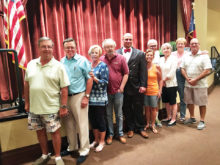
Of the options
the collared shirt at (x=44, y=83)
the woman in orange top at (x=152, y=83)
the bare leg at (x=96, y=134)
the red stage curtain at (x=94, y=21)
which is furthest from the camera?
the red stage curtain at (x=94, y=21)

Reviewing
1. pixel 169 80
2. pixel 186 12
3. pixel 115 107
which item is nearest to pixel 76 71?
pixel 115 107

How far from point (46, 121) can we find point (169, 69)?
186cm

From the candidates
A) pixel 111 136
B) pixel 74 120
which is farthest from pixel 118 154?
pixel 74 120

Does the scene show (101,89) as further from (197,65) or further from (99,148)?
(197,65)

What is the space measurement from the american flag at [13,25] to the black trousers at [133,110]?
1407 millimetres

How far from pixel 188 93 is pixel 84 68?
1.76 metres

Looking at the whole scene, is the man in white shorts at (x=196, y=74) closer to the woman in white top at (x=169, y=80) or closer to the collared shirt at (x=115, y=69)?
the woman in white top at (x=169, y=80)

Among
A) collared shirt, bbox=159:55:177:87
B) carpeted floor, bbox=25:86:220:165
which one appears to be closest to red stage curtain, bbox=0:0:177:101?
collared shirt, bbox=159:55:177:87

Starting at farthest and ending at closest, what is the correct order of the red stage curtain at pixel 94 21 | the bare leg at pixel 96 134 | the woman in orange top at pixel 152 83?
the red stage curtain at pixel 94 21 → the woman in orange top at pixel 152 83 → the bare leg at pixel 96 134

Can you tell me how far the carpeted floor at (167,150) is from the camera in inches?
71.0

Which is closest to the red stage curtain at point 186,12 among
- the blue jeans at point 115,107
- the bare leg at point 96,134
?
the blue jeans at point 115,107

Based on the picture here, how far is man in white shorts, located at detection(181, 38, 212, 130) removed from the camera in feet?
7.68

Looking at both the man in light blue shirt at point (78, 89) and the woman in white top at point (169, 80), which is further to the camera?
the woman in white top at point (169, 80)

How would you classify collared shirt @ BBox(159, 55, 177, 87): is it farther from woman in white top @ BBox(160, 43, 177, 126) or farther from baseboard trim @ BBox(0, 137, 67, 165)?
baseboard trim @ BBox(0, 137, 67, 165)
